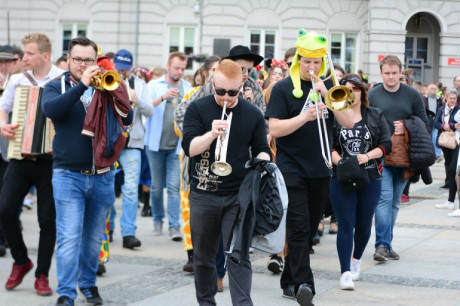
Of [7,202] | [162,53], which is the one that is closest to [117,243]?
[7,202]

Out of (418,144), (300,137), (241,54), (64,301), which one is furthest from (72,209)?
(418,144)

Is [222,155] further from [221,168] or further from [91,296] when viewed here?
[91,296]

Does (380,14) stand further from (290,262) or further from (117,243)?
(290,262)

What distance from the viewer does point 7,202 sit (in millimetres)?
7836

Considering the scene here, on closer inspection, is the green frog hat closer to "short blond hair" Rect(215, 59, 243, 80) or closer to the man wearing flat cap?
the man wearing flat cap

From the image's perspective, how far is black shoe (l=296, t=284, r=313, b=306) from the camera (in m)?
6.93

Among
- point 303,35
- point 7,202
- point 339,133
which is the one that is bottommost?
point 7,202

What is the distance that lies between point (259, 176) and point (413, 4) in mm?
36304

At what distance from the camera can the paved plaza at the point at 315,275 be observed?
7.41 metres

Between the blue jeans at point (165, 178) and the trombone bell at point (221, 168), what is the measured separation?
15.6 ft

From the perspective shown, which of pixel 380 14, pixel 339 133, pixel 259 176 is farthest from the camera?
pixel 380 14

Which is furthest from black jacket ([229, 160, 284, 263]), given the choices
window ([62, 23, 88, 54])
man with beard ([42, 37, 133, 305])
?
window ([62, 23, 88, 54])

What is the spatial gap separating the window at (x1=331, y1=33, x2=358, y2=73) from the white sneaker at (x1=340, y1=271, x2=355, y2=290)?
3349cm

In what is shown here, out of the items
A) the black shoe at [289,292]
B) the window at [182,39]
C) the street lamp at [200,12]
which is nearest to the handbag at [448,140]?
the black shoe at [289,292]
